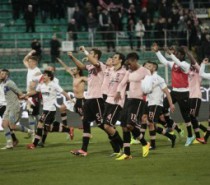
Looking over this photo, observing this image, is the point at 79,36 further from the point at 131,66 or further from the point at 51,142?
the point at 131,66

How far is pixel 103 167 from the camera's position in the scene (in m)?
18.6

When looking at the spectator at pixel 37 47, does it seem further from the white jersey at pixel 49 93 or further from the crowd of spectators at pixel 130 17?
the white jersey at pixel 49 93

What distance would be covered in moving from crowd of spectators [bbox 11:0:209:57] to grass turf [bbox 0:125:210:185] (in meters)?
14.5

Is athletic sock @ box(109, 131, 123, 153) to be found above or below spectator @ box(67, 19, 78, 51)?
below

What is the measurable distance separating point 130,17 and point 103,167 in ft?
72.4

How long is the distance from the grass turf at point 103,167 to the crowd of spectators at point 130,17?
47.7 feet

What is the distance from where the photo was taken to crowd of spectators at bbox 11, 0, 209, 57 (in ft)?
126

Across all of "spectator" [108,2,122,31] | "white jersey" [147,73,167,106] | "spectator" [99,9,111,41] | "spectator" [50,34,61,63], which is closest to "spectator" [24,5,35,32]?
"spectator" [50,34,61,63]

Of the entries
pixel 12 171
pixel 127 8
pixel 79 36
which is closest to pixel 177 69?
pixel 12 171

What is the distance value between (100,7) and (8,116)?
17056 millimetres

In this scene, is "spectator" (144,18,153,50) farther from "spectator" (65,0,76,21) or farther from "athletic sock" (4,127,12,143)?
"athletic sock" (4,127,12,143)

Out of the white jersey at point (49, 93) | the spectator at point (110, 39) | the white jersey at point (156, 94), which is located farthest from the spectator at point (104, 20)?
the white jersey at point (156, 94)

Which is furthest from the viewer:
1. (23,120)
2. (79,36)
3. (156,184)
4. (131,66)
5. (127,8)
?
(127,8)

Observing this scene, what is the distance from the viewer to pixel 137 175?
17.1m
